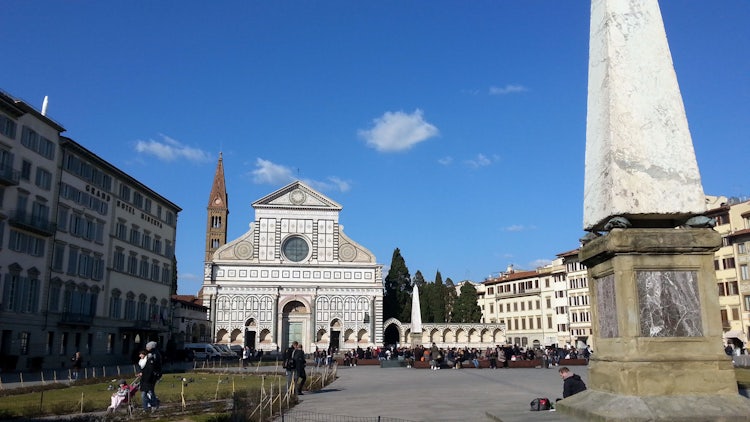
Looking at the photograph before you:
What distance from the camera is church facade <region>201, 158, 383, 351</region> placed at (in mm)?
66375

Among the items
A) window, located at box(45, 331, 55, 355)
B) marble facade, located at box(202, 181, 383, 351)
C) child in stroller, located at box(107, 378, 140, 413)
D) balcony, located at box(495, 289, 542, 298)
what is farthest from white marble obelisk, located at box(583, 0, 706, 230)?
balcony, located at box(495, 289, 542, 298)

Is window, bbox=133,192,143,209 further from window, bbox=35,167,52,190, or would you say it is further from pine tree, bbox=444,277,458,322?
pine tree, bbox=444,277,458,322

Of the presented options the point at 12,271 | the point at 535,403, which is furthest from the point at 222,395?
the point at 12,271

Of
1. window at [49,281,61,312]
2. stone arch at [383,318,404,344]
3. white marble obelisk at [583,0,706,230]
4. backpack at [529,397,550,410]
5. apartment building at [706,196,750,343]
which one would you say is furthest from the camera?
stone arch at [383,318,404,344]

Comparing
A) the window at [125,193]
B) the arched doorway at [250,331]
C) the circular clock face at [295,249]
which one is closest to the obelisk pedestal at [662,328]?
the window at [125,193]

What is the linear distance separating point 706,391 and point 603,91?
12.7 feet

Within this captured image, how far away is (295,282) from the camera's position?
222 feet

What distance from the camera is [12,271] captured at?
1250 inches

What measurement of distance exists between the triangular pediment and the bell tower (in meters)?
28.7

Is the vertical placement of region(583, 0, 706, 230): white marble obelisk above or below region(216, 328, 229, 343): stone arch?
above

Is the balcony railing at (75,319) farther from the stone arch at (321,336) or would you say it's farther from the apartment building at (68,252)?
the stone arch at (321,336)

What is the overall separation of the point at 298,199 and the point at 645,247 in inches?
2532

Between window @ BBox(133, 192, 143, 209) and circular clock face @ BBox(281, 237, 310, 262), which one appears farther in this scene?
circular clock face @ BBox(281, 237, 310, 262)

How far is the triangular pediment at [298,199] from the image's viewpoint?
228 ft
